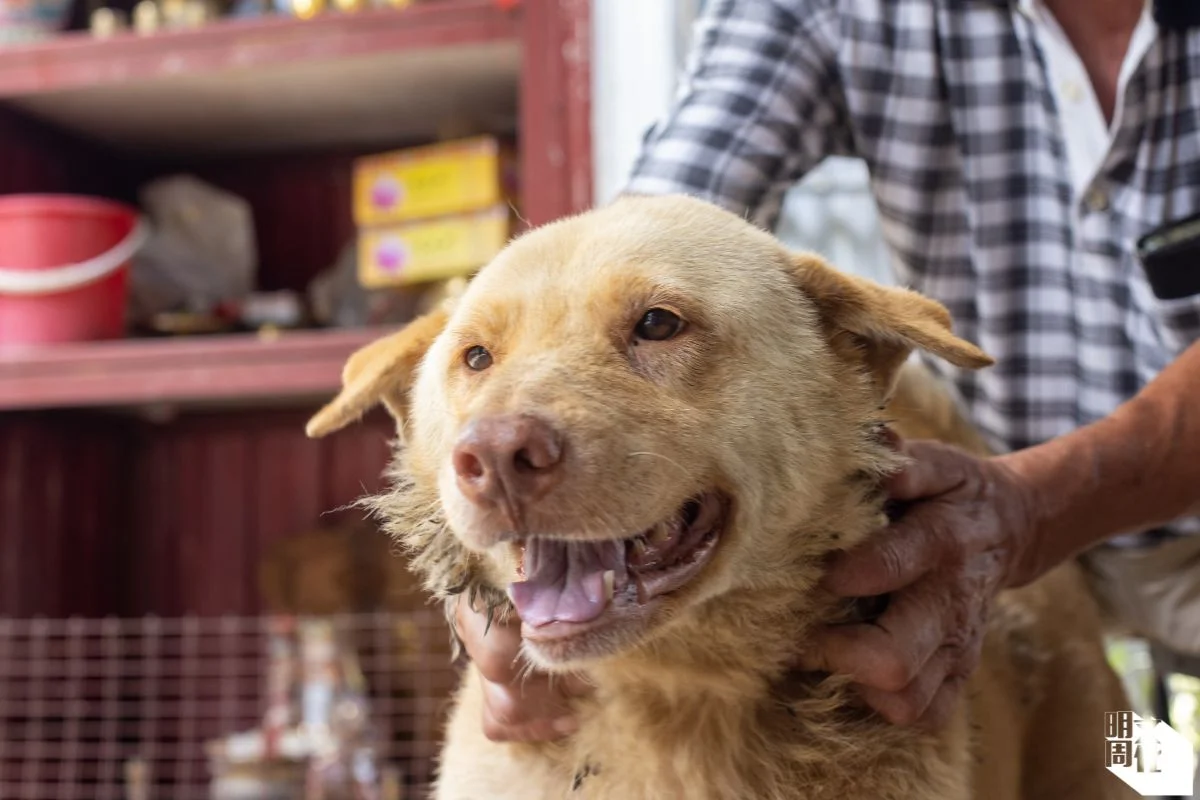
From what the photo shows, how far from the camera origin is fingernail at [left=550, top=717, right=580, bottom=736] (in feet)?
3.78

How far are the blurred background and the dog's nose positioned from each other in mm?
1547

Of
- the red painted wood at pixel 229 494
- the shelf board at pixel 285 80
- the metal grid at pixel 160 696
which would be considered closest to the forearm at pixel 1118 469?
the shelf board at pixel 285 80

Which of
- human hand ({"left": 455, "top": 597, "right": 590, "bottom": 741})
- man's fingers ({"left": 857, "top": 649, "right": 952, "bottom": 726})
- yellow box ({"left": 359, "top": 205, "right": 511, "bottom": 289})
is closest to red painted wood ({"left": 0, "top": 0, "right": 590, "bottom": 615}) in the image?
yellow box ({"left": 359, "top": 205, "right": 511, "bottom": 289})

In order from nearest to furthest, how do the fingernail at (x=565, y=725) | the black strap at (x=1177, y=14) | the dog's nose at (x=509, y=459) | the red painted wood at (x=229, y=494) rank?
the dog's nose at (x=509, y=459), the fingernail at (x=565, y=725), the black strap at (x=1177, y=14), the red painted wood at (x=229, y=494)

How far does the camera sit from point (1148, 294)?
1.53 metres

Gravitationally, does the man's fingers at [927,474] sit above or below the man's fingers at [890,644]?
above

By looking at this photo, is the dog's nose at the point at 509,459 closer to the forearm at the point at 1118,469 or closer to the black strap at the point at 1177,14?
the forearm at the point at 1118,469

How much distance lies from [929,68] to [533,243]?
2.67ft

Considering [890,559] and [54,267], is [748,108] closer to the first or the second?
[890,559]

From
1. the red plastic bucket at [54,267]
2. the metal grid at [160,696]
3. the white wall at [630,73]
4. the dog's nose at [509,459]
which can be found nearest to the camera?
the dog's nose at [509,459]

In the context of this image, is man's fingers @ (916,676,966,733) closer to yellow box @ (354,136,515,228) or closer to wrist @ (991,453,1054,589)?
wrist @ (991,453,1054,589)

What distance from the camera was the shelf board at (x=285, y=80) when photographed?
99.3 inches

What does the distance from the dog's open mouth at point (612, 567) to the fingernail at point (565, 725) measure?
216mm

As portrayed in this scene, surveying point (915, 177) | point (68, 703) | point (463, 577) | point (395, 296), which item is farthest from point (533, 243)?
point (68, 703)
